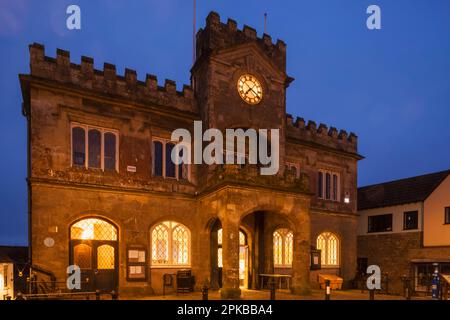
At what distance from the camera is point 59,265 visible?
15.0 metres

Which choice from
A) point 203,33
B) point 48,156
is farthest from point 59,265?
point 203,33

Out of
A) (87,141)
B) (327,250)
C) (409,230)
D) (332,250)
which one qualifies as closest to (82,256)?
(87,141)

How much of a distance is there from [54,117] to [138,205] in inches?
212

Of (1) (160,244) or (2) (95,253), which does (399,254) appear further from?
(2) (95,253)

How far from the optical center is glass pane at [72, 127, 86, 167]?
639 inches

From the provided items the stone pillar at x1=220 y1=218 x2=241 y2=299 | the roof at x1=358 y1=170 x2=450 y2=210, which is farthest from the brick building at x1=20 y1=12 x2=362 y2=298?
the roof at x1=358 y1=170 x2=450 y2=210

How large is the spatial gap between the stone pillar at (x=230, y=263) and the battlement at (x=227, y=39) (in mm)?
9210

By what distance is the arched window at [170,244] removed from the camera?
57.5ft

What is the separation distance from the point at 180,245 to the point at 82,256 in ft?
15.1

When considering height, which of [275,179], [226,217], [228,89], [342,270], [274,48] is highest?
[274,48]

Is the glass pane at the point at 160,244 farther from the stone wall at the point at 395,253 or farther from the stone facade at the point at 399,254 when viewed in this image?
the stone wall at the point at 395,253

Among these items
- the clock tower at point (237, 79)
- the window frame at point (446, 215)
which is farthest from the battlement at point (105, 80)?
the window frame at point (446, 215)

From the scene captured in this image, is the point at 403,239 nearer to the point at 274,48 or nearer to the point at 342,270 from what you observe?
the point at 342,270

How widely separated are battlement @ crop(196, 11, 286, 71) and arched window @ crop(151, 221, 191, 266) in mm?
9156
